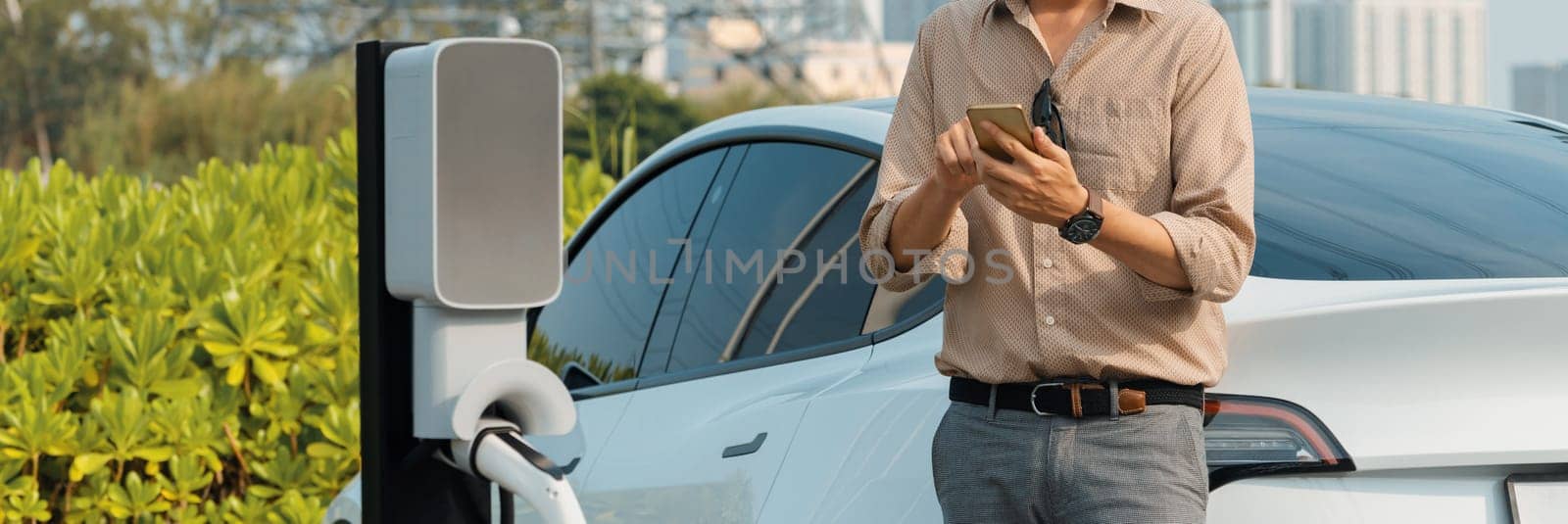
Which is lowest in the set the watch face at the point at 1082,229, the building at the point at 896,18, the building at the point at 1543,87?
the building at the point at 1543,87

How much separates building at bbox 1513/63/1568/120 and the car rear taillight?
66433mm

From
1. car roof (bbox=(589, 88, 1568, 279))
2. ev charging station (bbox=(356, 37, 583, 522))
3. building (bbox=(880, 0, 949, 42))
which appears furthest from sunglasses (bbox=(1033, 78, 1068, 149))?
building (bbox=(880, 0, 949, 42))

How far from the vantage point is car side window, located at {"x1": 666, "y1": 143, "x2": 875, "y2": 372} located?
9.51 feet

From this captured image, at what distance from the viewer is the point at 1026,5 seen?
83.3 inches

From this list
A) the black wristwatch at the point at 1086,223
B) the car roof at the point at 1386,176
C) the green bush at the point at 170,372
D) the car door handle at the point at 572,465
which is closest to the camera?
the black wristwatch at the point at 1086,223

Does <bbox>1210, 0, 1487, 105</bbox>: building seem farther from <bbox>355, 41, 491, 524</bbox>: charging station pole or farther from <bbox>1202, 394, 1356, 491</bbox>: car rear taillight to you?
<bbox>355, 41, 491, 524</bbox>: charging station pole

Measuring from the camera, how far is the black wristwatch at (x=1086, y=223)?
185cm

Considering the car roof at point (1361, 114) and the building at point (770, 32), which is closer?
the car roof at point (1361, 114)

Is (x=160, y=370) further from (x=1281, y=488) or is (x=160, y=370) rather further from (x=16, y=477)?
(x=1281, y=488)

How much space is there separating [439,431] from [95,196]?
4.42m

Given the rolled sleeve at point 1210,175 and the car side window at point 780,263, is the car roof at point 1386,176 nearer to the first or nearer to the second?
the car side window at point 780,263

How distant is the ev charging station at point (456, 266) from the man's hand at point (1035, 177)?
472 millimetres

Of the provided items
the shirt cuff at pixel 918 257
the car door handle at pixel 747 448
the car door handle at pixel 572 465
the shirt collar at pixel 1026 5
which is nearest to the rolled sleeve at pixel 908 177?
the shirt cuff at pixel 918 257

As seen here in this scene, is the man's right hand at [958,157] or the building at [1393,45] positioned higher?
the man's right hand at [958,157]
